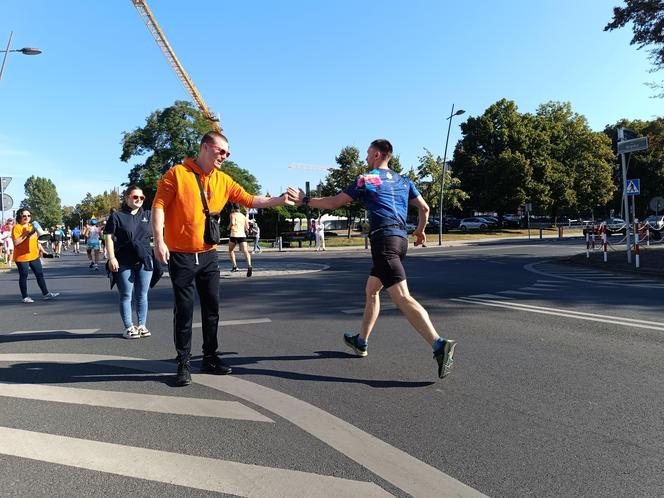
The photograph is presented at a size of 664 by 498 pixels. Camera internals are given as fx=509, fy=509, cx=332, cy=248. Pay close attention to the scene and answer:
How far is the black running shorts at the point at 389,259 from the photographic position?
4.27 m

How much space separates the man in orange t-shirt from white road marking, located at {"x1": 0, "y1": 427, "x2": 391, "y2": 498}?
1.19 m

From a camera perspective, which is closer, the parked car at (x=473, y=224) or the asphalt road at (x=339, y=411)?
the asphalt road at (x=339, y=411)

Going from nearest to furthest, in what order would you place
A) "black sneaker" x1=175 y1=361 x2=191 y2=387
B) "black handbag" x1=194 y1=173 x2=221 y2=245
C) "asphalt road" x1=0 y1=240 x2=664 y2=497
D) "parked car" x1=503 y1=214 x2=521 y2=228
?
"asphalt road" x1=0 y1=240 x2=664 y2=497, "black sneaker" x1=175 y1=361 x2=191 y2=387, "black handbag" x1=194 y1=173 x2=221 y2=245, "parked car" x1=503 y1=214 x2=521 y2=228

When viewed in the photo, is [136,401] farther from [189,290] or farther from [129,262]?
[129,262]

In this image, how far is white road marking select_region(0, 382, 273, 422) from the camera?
11.5ft

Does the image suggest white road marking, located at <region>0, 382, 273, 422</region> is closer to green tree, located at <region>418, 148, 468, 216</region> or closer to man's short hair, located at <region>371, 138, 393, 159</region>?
man's short hair, located at <region>371, 138, 393, 159</region>

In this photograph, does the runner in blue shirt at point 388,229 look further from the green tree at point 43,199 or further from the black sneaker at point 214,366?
the green tree at point 43,199

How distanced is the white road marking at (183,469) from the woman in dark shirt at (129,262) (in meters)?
3.04

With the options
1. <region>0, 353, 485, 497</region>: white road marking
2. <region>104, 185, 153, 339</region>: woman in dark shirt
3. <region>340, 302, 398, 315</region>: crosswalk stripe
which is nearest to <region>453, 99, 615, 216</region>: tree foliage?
<region>340, 302, 398, 315</region>: crosswalk stripe

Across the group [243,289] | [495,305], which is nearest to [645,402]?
[495,305]

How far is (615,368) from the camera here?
4523mm

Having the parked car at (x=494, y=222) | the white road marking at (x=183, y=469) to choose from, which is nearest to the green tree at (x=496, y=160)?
the parked car at (x=494, y=222)

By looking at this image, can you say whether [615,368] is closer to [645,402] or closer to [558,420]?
[645,402]

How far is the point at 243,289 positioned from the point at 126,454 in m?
7.84
